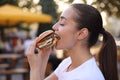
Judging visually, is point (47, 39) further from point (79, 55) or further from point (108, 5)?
point (108, 5)

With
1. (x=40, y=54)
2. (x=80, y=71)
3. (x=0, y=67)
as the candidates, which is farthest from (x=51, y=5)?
(x=0, y=67)

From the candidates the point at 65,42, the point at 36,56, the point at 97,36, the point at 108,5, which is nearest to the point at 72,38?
the point at 65,42

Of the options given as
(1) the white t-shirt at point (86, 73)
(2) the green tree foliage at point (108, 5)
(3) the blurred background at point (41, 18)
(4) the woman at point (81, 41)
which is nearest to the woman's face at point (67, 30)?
(4) the woman at point (81, 41)

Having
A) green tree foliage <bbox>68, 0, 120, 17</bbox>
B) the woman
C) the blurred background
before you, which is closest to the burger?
the woman

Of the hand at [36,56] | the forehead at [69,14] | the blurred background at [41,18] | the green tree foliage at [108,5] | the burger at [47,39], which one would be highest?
the forehead at [69,14]

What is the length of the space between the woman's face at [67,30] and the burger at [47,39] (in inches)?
0.9

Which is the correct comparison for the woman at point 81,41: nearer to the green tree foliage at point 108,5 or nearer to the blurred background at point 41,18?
the blurred background at point 41,18

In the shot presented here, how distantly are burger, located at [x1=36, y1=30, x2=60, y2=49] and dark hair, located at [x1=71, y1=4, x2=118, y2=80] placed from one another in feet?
0.46

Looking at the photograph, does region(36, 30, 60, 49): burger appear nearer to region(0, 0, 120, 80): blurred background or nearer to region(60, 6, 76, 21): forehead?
region(60, 6, 76, 21): forehead

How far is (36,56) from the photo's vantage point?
8.14 ft

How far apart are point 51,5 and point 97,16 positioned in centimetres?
127

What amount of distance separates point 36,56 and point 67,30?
11.1 inches

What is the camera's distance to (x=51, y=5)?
3580 millimetres

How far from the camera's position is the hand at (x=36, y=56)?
244cm
